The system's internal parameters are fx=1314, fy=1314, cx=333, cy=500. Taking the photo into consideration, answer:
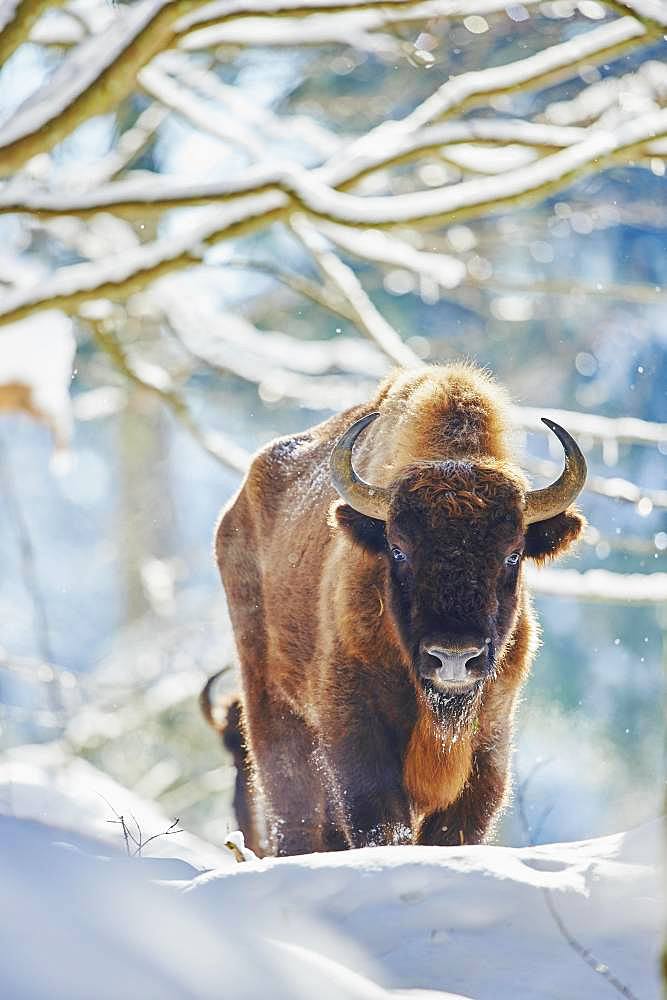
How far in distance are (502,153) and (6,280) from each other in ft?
10.4

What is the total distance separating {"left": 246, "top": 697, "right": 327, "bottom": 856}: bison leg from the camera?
533 centimetres

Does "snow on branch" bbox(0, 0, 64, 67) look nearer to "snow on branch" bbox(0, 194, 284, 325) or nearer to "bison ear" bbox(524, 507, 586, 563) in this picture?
"snow on branch" bbox(0, 194, 284, 325)

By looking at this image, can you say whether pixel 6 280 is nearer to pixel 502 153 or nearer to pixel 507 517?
pixel 502 153

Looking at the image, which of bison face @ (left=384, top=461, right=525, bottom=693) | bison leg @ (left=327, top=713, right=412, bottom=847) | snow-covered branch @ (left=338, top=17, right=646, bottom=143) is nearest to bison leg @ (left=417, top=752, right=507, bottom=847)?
bison leg @ (left=327, top=713, right=412, bottom=847)

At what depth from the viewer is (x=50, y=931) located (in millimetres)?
2584

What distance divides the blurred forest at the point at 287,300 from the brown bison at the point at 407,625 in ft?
1.42

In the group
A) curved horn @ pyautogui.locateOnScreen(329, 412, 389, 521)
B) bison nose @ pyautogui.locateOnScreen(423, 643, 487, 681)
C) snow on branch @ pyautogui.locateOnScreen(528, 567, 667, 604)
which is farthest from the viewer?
snow on branch @ pyautogui.locateOnScreen(528, 567, 667, 604)

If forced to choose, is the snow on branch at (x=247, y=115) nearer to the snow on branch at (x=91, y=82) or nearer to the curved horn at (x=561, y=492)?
the snow on branch at (x=91, y=82)

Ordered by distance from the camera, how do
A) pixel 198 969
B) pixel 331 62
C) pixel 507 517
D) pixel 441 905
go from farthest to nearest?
pixel 331 62 < pixel 507 517 < pixel 441 905 < pixel 198 969

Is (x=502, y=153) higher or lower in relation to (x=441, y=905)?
lower

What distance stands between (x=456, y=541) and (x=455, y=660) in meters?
0.53

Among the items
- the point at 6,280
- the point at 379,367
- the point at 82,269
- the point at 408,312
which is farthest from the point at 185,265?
the point at 408,312

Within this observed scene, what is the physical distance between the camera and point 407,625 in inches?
183

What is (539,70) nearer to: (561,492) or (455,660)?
(561,492)
